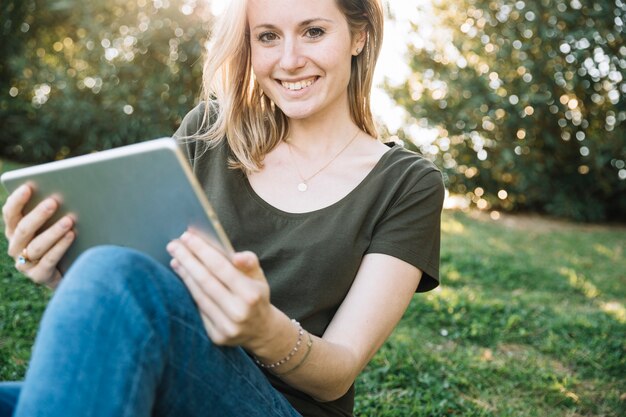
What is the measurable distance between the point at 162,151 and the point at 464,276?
4.03 m

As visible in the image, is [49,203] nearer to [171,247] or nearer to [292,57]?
[171,247]

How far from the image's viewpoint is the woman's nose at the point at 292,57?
1.92 m

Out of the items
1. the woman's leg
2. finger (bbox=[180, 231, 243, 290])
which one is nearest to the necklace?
finger (bbox=[180, 231, 243, 290])

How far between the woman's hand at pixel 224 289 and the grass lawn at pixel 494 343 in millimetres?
1552

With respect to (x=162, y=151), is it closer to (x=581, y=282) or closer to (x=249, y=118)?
(x=249, y=118)

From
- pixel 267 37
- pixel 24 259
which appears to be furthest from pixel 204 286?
pixel 267 37

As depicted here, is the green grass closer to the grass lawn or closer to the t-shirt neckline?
the grass lawn

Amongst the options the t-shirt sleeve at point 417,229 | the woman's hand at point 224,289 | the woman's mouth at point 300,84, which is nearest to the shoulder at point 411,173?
the t-shirt sleeve at point 417,229

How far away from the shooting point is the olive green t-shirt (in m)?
1.74

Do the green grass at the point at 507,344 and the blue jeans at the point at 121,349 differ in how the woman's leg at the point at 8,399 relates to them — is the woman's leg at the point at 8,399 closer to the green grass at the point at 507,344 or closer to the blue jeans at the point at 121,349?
the blue jeans at the point at 121,349

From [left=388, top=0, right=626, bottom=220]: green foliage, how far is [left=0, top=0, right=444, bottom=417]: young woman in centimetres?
606

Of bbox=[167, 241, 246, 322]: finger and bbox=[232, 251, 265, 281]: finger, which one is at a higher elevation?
bbox=[232, 251, 265, 281]: finger

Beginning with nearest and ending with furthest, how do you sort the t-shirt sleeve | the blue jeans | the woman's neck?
the blue jeans
the t-shirt sleeve
the woman's neck

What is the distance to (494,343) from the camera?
139 inches
